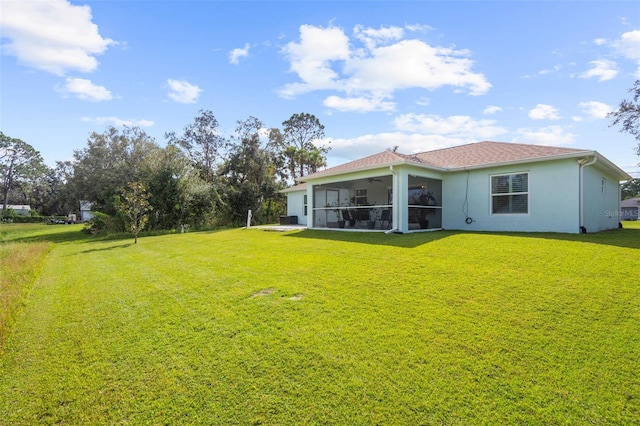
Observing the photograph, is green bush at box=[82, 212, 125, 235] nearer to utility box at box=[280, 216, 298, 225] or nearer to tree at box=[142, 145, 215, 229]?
tree at box=[142, 145, 215, 229]

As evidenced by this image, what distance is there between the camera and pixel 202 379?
2.73 m

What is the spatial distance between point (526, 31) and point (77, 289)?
13787 millimetres

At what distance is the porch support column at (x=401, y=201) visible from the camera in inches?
438

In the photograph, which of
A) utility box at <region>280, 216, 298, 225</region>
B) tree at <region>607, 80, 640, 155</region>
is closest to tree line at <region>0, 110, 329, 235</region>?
utility box at <region>280, 216, 298, 225</region>

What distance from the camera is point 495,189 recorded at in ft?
36.9

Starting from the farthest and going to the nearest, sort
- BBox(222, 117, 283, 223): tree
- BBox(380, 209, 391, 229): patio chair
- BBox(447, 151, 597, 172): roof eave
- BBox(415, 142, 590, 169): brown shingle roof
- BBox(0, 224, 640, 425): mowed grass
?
BBox(222, 117, 283, 223): tree
BBox(380, 209, 391, 229): patio chair
BBox(415, 142, 590, 169): brown shingle roof
BBox(447, 151, 597, 172): roof eave
BBox(0, 224, 640, 425): mowed grass

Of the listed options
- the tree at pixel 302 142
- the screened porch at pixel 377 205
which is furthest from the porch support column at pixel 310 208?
the tree at pixel 302 142

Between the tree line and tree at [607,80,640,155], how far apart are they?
20766mm

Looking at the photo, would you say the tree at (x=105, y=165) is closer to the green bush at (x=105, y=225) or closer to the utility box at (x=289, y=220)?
the green bush at (x=105, y=225)

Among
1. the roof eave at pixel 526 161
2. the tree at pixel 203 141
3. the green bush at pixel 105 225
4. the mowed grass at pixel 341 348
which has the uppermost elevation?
the tree at pixel 203 141

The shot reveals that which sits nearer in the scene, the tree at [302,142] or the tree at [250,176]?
the tree at [250,176]

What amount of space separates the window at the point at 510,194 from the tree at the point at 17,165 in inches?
2435

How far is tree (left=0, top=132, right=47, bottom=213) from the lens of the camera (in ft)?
153

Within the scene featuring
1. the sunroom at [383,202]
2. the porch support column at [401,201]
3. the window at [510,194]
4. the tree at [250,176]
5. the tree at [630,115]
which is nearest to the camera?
the window at [510,194]
